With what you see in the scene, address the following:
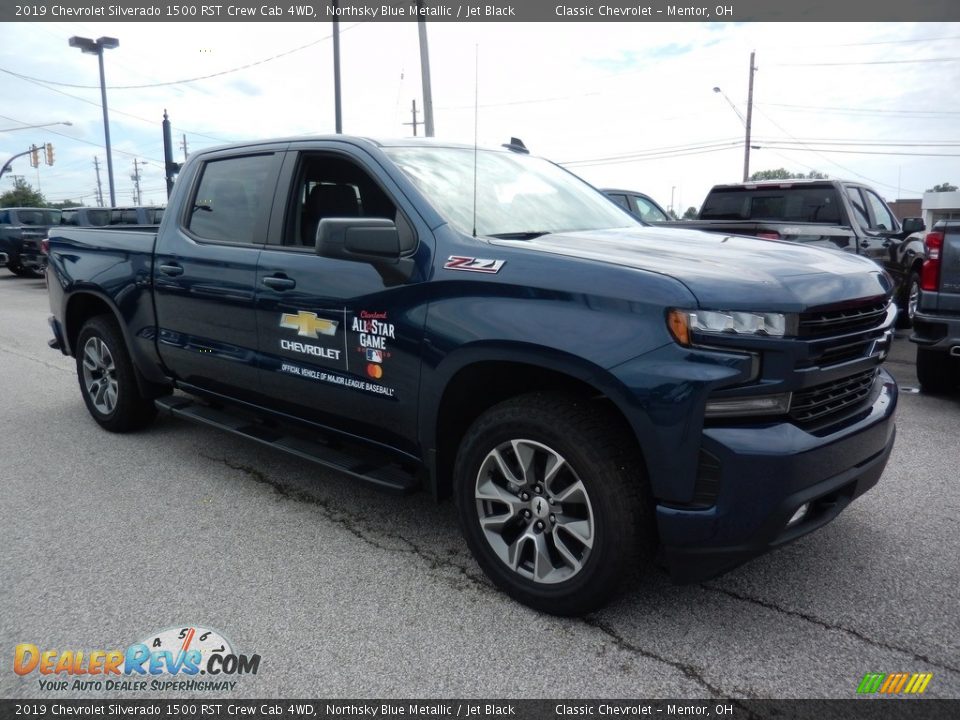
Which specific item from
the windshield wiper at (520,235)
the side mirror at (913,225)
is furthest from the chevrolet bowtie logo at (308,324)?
the side mirror at (913,225)

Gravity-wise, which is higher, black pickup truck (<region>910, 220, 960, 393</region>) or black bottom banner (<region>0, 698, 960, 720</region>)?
black pickup truck (<region>910, 220, 960, 393</region>)

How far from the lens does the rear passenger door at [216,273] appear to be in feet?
12.8

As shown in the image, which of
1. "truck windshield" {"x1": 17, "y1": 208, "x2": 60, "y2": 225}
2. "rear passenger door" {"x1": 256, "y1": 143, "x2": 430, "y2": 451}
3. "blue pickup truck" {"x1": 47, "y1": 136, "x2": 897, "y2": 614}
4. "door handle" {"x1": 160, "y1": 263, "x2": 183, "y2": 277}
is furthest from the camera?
"truck windshield" {"x1": 17, "y1": 208, "x2": 60, "y2": 225}

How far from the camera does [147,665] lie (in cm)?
258

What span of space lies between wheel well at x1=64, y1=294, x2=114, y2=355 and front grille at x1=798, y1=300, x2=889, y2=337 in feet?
14.8

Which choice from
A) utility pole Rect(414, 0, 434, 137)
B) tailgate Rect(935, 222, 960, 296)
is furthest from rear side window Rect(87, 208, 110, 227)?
tailgate Rect(935, 222, 960, 296)

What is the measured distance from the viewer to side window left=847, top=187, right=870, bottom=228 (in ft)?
27.6

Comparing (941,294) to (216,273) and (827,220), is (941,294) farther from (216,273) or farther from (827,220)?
(216,273)

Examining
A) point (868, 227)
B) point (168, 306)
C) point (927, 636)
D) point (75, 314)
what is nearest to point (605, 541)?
point (927, 636)

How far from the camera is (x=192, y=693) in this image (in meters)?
2.46

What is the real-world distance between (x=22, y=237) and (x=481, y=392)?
2086cm

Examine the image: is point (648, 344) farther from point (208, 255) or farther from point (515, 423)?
point (208, 255)

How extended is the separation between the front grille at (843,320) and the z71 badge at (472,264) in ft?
3.57

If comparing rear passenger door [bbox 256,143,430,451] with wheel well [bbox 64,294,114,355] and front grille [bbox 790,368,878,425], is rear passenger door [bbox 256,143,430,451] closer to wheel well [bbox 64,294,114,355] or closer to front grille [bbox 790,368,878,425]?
front grille [bbox 790,368,878,425]
